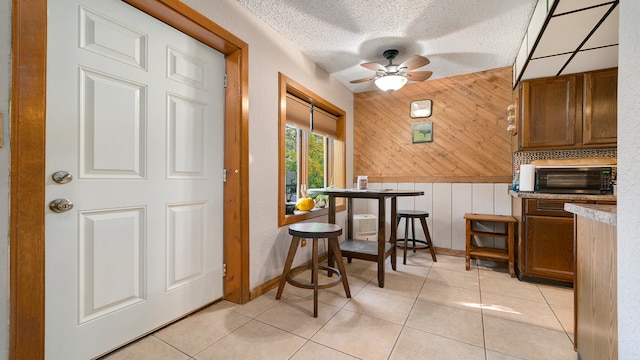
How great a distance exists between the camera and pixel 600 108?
262 cm

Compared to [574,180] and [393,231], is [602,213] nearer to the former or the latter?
[393,231]

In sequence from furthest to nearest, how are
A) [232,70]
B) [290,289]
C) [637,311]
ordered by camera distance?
1. [290,289]
2. [232,70]
3. [637,311]

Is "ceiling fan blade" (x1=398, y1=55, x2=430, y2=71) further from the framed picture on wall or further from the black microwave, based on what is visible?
the black microwave

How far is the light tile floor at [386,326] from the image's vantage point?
153 cm

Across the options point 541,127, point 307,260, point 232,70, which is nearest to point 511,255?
point 541,127

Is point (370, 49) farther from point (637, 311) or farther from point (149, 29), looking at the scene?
point (637, 311)

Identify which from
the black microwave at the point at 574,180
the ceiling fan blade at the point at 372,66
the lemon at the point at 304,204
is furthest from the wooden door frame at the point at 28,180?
the black microwave at the point at 574,180

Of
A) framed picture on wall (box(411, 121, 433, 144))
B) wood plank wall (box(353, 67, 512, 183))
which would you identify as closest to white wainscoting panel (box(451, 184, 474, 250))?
wood plank wall (box(353, 67, 512, 183))

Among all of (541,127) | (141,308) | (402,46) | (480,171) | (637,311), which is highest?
(402,46)

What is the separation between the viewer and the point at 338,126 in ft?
13.0

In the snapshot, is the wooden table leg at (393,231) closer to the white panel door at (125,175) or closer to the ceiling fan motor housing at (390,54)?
the ceiling fan motor housing at (390,54)

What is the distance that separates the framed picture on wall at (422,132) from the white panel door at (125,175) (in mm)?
2746

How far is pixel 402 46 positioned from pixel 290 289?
105 inches

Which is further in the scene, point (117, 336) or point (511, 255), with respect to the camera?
point (511, 255)
